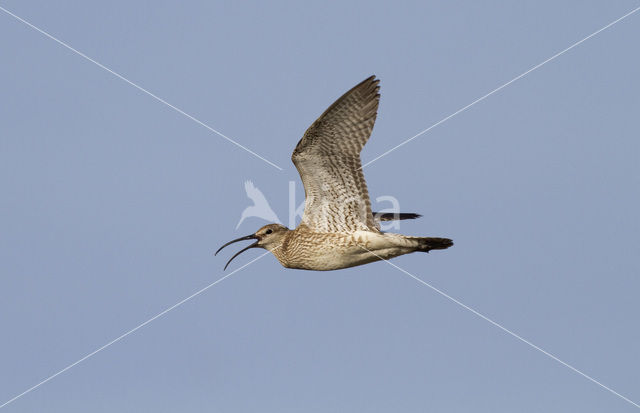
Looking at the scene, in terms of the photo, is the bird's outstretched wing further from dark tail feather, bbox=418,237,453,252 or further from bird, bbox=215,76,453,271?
dark tail feather, bbox=418,237,453,252

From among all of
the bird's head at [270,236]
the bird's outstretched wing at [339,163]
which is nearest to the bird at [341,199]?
the bird's outstretched wing at [339,163]

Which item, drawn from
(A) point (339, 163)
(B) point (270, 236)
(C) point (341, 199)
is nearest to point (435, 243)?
(C) point (341, 199)

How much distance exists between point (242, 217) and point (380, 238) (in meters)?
4.00

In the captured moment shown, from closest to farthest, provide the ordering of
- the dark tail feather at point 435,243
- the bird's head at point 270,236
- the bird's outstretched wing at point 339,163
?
the bird's outstretched wing at point 339,163
the dark tail feather at point 435,243
the bird's head at point 270,236

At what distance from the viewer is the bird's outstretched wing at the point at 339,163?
20922mm

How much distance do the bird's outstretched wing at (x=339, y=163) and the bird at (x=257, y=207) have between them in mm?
1901

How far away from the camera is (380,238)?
21.2 m

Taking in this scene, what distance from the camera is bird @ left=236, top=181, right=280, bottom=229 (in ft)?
77.6

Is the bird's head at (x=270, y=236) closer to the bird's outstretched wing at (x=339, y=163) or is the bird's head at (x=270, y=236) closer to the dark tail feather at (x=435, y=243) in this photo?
the bird's outstretched wing at (x=339, y=163)

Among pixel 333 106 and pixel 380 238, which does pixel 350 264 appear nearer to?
pixel 380 238

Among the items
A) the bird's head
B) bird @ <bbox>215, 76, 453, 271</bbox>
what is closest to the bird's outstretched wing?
bird @ <bbox>215, 76, 453, 271</bbox>

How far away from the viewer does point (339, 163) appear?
21344 mm

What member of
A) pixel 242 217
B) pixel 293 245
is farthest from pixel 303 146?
pixel 242 217

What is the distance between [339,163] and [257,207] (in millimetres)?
3174
